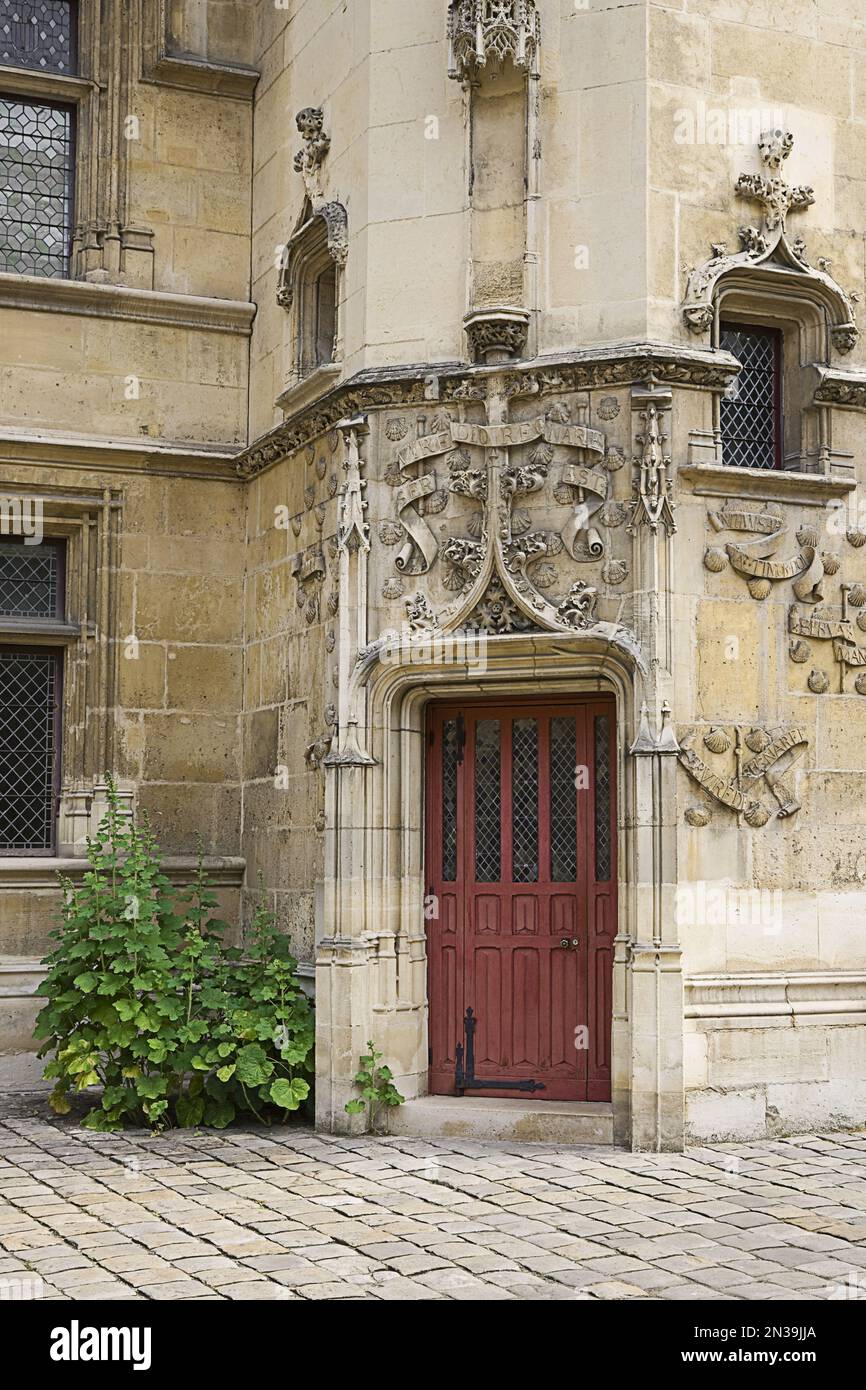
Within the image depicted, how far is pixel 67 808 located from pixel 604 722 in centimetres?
343

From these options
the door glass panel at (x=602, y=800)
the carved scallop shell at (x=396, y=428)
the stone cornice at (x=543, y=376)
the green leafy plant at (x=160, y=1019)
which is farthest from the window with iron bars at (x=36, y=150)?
the door glass panel at (x=602, y=800)

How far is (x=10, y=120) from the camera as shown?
10445 millimetres

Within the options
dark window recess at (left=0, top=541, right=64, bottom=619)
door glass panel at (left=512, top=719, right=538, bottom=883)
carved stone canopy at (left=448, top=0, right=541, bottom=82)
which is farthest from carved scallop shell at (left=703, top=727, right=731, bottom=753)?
dark window recess at (left=0, top=541, right=64, bottom=619)

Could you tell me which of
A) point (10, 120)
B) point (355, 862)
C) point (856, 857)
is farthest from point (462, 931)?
point (10, 120)

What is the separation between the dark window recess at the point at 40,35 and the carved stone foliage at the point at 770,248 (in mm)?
4626

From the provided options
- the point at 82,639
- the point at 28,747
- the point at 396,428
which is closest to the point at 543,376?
the point at 396,428

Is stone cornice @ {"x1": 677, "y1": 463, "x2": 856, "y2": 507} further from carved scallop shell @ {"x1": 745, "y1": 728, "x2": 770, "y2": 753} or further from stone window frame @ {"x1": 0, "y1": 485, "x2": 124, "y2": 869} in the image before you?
stone window frame @ {"x1": 0, "y1": 485, "x2": 124, "y2": 869}

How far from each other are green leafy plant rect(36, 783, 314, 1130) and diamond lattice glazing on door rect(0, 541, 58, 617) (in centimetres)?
192

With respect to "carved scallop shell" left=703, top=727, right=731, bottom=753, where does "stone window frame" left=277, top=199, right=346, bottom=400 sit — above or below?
above

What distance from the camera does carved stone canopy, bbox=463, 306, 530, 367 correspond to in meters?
8.44

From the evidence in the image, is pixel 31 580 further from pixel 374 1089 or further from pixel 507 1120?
pixel 507 1120

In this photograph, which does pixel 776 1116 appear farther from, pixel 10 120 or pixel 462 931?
pixel 10 120

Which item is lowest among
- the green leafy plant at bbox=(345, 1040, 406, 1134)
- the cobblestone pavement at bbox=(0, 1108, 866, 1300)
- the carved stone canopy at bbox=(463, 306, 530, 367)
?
A: the cobblestone pavement at bbox=(0, 1108, 866, 1300)

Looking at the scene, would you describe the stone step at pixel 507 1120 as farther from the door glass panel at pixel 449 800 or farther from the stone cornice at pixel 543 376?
the stone cornice at pixel 543 376
